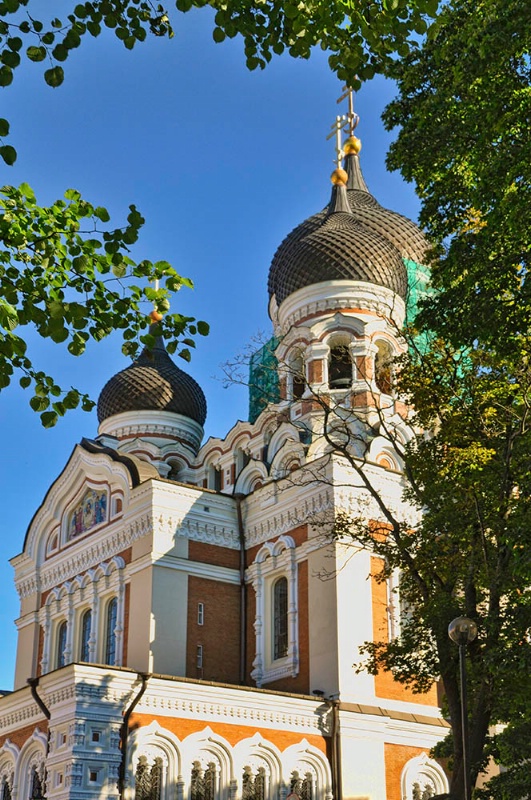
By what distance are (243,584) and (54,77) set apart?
15.1 meters

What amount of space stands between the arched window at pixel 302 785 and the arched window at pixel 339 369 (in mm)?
8551

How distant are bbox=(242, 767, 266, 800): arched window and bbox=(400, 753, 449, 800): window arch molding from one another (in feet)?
8.38

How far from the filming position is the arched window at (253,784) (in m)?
16.8

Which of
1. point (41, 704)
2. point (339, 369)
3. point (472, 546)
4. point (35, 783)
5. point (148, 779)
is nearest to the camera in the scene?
point (472, 546)

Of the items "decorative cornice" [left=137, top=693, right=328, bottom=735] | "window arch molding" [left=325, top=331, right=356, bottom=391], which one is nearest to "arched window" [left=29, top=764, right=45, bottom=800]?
"decorative cornice" [left=137, top=693, right=328, bottom=735]

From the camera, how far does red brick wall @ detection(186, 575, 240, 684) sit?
1972 centimetres

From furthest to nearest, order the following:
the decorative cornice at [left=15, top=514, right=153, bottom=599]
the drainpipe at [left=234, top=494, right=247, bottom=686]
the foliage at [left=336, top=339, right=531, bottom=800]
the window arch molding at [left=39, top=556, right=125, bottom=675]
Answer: the window arch molding at [left=39, top=556, right=125, bottom=675] < the decorative cornice at [left=15, top=514, right=153, bottom=599] < the drainpipe at [left=234, top=494, right=247, bottom=686] < the foliage at [left=336, top=339, right=531, bottom=800]

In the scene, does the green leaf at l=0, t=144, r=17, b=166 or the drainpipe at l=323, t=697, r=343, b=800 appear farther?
the drainpipe at l=323, t=697, r=343, b=800

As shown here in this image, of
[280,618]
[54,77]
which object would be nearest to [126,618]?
[280,618]

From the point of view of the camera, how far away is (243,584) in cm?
2083

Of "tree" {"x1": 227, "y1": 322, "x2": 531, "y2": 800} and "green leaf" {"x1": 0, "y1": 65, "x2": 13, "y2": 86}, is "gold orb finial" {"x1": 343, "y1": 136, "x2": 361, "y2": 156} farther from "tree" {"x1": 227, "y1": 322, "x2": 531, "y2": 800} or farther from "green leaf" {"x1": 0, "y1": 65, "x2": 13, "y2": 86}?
"green leaf" {"x1": 0, "y1": 65, "x2": 13, "y2": 86}

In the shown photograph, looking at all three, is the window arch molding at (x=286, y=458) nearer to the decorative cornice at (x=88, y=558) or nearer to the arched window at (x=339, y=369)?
the arched window at (x=339, y=369)

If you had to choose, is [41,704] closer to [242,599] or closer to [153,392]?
[242,599]

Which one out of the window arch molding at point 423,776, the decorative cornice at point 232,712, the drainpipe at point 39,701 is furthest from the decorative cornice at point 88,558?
the window arch molding at point 423,776
